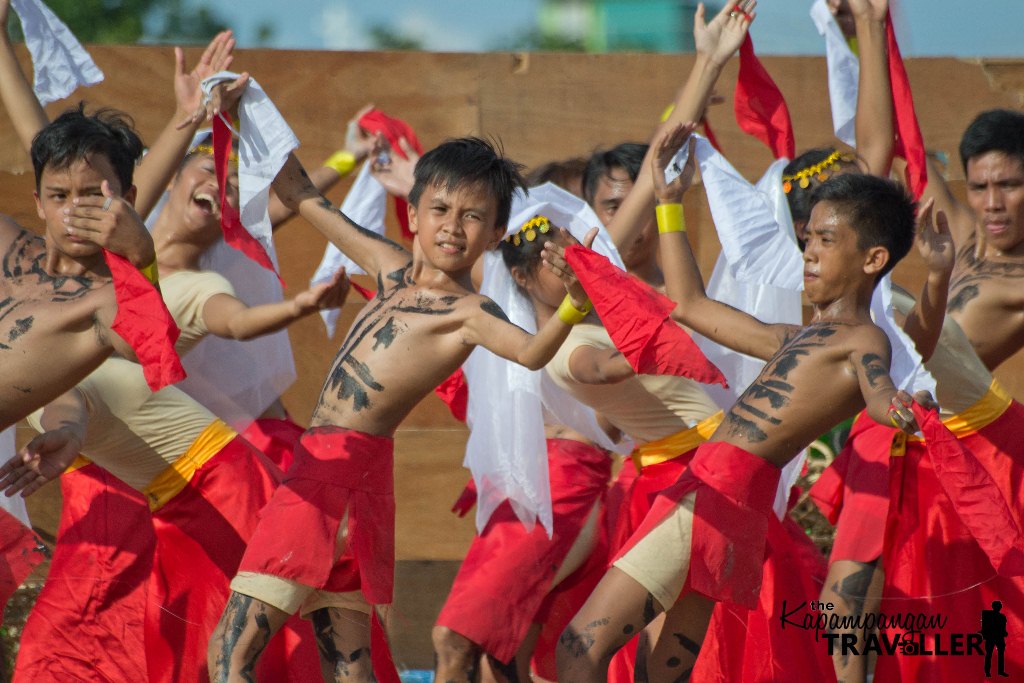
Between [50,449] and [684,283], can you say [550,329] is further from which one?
[50,449]

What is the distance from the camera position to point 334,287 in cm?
400

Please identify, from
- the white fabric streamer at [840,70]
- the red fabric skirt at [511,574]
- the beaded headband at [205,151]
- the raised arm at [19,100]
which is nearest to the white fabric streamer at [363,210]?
the beaded headband at [205,151]

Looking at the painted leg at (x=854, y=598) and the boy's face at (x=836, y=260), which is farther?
the painted leg at (x=854, y=598)

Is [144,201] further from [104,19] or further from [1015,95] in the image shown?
[104,19]

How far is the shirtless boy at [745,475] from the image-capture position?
12.1 feet

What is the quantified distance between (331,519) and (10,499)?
1.04m

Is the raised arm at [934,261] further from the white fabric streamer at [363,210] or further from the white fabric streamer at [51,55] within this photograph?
the white fabric streamer at [51,55]

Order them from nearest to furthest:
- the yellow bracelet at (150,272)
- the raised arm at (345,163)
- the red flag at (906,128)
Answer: the yellow bracelet at (150,272), the red flag at (906,128), the raised arm at (345,163)

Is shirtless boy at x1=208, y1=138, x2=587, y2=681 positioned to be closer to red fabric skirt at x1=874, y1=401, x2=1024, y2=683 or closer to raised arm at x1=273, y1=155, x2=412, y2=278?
raised arm at x1=273, y1=155, x2=412, y2=278

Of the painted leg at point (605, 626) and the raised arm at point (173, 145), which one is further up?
the raised arm at point (173, 145)

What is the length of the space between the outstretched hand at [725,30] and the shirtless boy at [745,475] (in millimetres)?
986

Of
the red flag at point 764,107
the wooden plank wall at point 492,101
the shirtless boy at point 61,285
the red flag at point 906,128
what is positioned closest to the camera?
the shirtless boy at point 61,285

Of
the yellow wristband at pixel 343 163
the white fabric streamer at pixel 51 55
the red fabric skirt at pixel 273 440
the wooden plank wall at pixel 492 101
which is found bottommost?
the red fabric skirt at pixel 273 440

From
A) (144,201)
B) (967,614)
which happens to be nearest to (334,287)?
(144,201)
